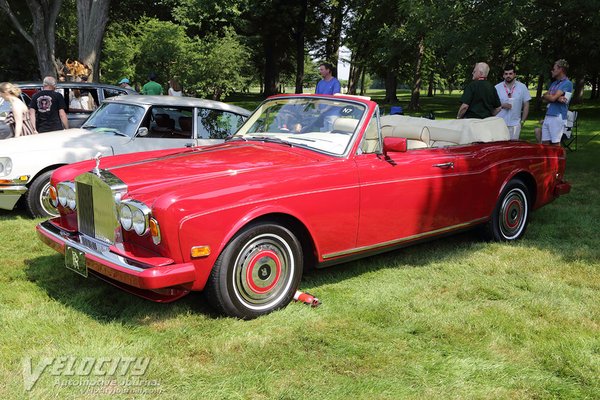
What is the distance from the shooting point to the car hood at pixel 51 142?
6.66m

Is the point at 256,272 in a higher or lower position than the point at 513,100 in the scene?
lower

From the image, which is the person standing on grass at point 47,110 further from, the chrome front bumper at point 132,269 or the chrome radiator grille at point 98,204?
the chrome front bumper at point 132,269

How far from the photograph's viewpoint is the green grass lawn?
3137 millimetres

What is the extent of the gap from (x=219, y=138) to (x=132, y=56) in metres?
26.1

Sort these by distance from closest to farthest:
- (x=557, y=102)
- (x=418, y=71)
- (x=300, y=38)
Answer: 1. (x=557, y=102)
2. (x=418, y=71)
3. (x=300, y=38)

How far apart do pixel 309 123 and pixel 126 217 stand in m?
1.97

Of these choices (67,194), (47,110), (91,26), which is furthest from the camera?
(91,26)

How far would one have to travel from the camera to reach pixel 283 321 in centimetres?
395

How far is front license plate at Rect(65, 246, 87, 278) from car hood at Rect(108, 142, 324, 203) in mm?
610

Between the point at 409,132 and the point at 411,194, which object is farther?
the point at 409,132

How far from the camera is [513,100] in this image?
336 inches

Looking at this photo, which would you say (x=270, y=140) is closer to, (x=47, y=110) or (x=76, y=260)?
(x=76, y=260)

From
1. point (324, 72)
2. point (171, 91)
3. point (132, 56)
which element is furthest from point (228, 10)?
point (324, 72)

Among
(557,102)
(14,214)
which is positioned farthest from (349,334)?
(557,102)
